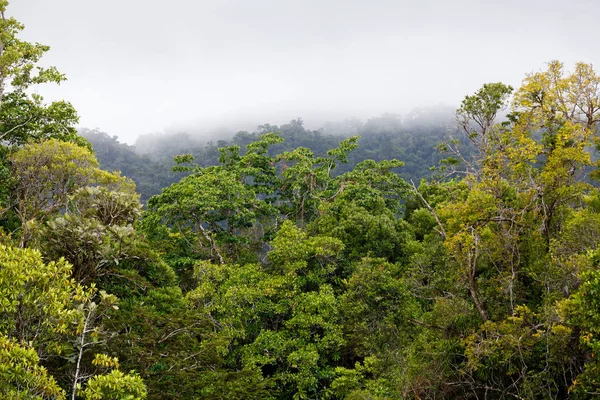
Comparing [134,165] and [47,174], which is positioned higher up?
[47,174]

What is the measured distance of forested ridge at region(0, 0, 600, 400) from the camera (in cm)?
734

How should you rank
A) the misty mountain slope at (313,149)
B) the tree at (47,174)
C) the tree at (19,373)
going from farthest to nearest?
the misty mountain slope at (313,149) → the tree at (47,174) → the tree at (19,373)

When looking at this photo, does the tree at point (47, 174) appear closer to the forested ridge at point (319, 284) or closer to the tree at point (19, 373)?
the forested ridge at point (319, 284)

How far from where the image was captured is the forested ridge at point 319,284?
734cm

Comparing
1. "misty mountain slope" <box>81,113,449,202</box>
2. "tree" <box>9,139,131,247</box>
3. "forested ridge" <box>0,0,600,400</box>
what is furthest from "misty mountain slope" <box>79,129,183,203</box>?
"forested ridge" <box>0,0,600,400</box>

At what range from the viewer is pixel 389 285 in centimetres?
1433

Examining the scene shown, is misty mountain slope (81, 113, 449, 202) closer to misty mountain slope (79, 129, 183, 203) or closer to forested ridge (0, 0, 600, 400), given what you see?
misty mountain slope (79, 129, 183, 203)

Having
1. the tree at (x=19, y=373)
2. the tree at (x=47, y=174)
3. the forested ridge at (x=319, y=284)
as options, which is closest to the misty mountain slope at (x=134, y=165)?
the tree at (x=47, y=174)

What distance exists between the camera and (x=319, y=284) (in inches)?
595

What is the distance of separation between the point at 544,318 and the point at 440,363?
2948 millimetres

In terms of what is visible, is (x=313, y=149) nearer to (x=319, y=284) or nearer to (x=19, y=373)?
(x=319, y=284)

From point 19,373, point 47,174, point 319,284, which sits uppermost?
point 47,174

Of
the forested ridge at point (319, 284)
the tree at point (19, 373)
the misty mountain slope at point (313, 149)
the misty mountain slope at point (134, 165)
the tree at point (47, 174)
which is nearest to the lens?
the tree at point (19, 373)

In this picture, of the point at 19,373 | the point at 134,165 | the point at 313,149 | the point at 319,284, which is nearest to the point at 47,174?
the point at 319,284
